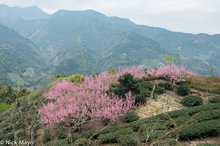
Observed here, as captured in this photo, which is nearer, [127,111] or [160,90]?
[127,111]

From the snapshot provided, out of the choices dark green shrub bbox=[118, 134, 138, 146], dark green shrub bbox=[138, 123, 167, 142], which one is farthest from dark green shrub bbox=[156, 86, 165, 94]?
dark green shrub bbox=[118, 134, 138, 146]

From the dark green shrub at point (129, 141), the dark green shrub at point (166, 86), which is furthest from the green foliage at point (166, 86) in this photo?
the dark green shrub at point (129, 141)

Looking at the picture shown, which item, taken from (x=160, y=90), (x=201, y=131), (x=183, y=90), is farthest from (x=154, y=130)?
(x=183, y=90)

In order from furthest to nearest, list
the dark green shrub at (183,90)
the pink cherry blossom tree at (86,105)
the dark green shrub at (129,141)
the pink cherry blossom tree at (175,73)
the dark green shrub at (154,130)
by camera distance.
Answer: the pink cherry blossom tree at (175,73), the dark green shrub at (183,90), the pink cherry blossom tree at (86,105), the dark green shrub at (154,130), the dark green shrub at (129,141)

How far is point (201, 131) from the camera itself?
228 inches

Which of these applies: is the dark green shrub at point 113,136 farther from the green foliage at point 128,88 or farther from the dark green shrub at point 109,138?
the green foliage at point 128,88

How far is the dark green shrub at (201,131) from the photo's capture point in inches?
226

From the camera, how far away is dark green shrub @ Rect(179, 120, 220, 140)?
18.9 ft

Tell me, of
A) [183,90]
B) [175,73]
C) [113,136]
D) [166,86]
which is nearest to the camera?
[113,136]

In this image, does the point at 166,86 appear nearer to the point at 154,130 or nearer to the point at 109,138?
the point at 154,130

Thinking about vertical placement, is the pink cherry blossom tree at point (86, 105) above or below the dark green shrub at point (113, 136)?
above

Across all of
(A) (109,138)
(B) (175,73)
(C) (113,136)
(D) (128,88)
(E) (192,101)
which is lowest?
(A) (109,138)

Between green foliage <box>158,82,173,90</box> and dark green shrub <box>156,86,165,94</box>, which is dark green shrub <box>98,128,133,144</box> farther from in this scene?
green foliage <box>158,82,173,90</box>

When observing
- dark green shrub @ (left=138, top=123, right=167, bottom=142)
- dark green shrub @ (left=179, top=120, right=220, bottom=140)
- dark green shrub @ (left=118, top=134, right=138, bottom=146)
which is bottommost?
dark green shrub @ (left=118, top=134, right=138, bottom=146)
